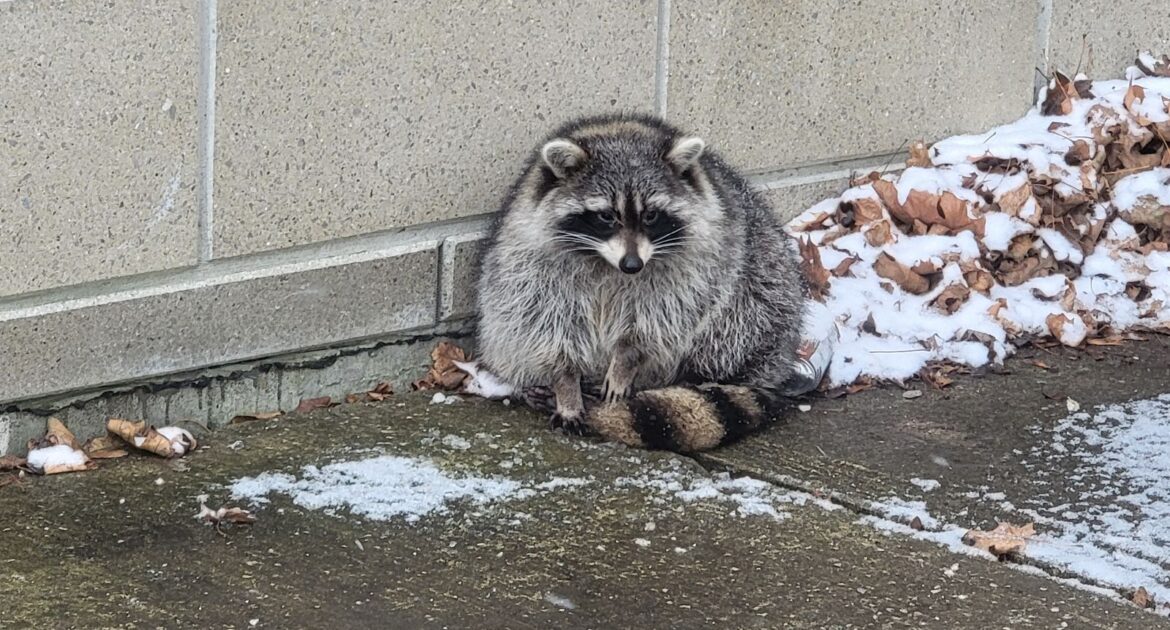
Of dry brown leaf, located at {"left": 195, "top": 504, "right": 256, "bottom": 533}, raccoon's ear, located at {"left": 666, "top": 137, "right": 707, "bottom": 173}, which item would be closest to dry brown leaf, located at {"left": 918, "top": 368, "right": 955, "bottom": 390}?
raccoon's ear, located at {"left": 666, "top": 137, "right": 707, "bottom": 173}

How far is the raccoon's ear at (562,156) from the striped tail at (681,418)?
2.14 ft

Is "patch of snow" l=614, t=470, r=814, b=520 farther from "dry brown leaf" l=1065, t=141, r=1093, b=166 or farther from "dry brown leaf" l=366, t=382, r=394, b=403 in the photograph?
"dry brown leaf" l=1065, t=141, r=1093, b=166

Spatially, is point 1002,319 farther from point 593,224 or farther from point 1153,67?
point 1153,67

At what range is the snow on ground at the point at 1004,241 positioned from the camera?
5.10 m

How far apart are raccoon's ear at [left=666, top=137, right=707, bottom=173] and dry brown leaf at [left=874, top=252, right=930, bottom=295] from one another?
1.06 meters

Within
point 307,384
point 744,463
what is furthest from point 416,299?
point 744,463

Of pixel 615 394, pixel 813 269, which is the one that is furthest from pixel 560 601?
pixel 813 269

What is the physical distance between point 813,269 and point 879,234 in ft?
0.86

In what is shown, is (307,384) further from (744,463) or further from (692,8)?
(692,8)

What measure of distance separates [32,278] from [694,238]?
1.77m

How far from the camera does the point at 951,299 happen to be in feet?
17.0

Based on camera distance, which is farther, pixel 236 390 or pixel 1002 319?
pixel 1002 319

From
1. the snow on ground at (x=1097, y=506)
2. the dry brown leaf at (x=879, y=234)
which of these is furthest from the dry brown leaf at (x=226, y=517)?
the dry brown leaf at (x=879, y=234)

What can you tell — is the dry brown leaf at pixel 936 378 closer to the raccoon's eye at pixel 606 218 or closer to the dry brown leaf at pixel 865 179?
the dry brown leaf at pixel 865 179
